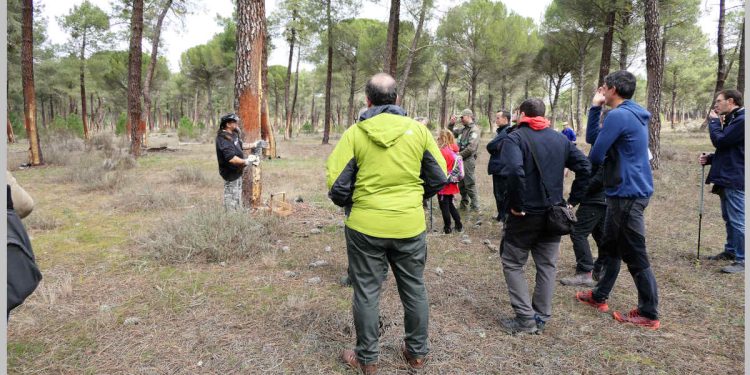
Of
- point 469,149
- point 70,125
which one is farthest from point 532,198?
point 70,125

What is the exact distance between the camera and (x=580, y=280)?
13.7 ft

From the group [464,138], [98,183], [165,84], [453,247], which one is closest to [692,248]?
[453,247]

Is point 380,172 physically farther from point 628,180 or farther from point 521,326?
point 628,180

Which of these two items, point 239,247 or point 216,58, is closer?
point 239,247

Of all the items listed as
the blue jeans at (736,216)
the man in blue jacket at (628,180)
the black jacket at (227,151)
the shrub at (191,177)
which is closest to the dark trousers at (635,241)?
the man in blue jacket at (628,180)

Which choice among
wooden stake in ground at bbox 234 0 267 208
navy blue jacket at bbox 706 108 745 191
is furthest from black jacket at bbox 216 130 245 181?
navy blue jacket at bbox 706 108 745 191

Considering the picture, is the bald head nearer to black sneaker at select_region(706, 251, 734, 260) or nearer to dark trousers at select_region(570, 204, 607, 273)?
dark trousers at select_region(570, 204, 607, 273)

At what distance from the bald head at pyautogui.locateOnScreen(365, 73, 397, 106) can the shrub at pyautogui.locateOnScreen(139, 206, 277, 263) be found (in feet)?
9.80

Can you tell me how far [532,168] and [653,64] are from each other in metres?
9.33

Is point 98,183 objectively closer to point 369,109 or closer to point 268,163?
point 268,163

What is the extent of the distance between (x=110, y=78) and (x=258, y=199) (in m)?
31.8

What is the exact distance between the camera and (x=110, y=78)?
102 ft

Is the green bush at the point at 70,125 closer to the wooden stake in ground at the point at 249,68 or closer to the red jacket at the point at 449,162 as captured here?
the wooden stake in ground at the point at 249,68

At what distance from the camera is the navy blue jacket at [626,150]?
3.14m
